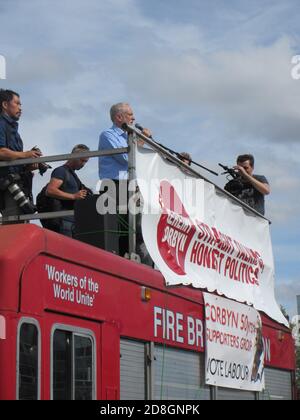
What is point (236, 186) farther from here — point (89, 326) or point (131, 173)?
point (89, 326)

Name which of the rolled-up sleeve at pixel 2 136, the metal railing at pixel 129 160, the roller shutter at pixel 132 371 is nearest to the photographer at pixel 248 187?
the metal railing at pixel 129 160

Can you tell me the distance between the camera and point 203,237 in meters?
8.02

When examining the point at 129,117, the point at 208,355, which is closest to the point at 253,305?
the point at 208,355

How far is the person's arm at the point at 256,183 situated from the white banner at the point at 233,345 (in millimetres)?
1629

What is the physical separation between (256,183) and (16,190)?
3098 mm

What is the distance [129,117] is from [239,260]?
175 centimetres

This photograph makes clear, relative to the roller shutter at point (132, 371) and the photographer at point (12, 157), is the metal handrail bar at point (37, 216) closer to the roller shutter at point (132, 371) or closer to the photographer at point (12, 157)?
the photographer at point (12, 157)

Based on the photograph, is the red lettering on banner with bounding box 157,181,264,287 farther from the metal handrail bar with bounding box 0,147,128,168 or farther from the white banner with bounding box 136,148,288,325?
the metal handrail bar with bounding box 0,147,128,168

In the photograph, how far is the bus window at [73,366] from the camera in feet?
18.0

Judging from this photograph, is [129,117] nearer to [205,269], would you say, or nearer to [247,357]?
[205,269]

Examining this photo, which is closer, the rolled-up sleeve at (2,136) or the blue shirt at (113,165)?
the rolled-up sleeve at (2,136)

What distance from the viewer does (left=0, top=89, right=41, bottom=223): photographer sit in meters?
7.55

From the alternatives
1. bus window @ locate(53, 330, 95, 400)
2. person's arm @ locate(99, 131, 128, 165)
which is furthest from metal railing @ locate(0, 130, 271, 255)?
bus window @ locate(53, 330, 95, 400)

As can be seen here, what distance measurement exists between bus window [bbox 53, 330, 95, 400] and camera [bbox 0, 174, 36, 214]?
2.15 m
